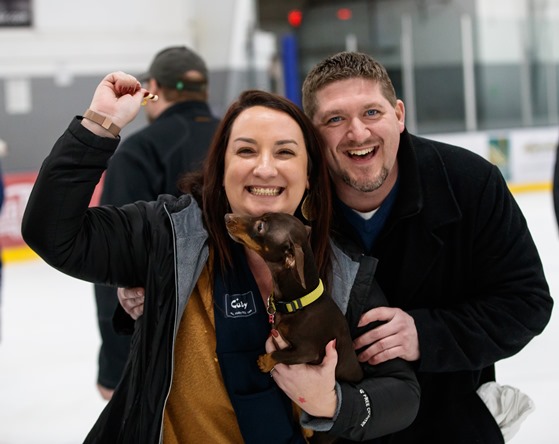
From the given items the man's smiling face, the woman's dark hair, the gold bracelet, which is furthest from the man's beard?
the gold bracelet

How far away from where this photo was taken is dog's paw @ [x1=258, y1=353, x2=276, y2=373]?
1577 mm

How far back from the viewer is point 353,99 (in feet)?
6.34

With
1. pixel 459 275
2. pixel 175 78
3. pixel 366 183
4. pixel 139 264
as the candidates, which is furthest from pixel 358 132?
pixel 175 78

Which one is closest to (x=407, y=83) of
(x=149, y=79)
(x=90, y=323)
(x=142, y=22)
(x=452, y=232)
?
(x=142, y=22)

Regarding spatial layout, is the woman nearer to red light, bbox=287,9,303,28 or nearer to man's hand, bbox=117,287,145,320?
man's hand, bbox=117,287,145,320

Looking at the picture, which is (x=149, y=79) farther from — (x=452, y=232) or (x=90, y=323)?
(x=90, y=323)

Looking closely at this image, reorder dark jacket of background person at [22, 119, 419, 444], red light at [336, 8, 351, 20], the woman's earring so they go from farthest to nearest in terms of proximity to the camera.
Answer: red light at [336, 8, 351, 20], the woman's earring, dark jacket of background person at [22, 119, 419, 444]

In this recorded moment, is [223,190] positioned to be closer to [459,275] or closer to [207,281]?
[207,281]

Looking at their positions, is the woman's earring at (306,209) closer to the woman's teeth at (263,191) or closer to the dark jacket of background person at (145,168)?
the woman's teeth at (263,191)

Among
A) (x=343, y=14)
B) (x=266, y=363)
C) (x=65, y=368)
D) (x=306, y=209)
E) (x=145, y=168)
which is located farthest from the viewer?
(x=343, y=14)

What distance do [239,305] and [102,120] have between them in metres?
0.50

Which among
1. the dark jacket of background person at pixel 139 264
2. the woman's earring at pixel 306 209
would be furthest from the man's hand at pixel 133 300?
the woman's earring at pixel 306 209

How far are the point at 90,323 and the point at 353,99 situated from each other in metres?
4.43

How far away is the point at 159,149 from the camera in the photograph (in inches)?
121
